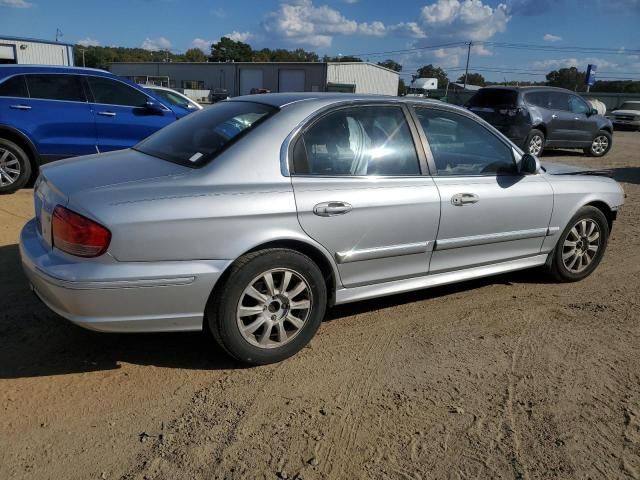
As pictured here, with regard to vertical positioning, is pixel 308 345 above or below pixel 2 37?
below

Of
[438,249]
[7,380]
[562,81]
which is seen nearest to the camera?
[7,380]

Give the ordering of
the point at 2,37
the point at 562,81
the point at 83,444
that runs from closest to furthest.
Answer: the point at 83,444, the point at 2,37, the point at 562,81

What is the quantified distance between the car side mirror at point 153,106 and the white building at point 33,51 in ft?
80.7

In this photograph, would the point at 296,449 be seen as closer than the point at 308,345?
Yes

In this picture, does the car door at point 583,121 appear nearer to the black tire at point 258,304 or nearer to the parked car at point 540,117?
the parked car at point 540,117

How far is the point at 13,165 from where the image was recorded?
724 cm

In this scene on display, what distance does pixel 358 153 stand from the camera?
12.0 ft

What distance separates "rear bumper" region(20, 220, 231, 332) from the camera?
2.82 meters

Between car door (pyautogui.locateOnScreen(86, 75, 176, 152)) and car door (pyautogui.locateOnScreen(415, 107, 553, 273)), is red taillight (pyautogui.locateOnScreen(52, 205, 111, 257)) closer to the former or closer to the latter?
car door (pyautogui.locateOnScreen(415, 107, 553, 273))

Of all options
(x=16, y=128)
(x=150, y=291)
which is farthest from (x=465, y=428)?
(x=16, y=128)

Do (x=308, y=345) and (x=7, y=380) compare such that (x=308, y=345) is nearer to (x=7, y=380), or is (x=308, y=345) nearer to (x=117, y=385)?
(x=117, y=385)

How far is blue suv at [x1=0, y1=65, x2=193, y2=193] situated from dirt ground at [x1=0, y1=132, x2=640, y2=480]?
139 inches

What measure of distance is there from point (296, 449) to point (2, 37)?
33.4 metres

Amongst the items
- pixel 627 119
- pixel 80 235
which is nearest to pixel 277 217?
pixel 80 235
